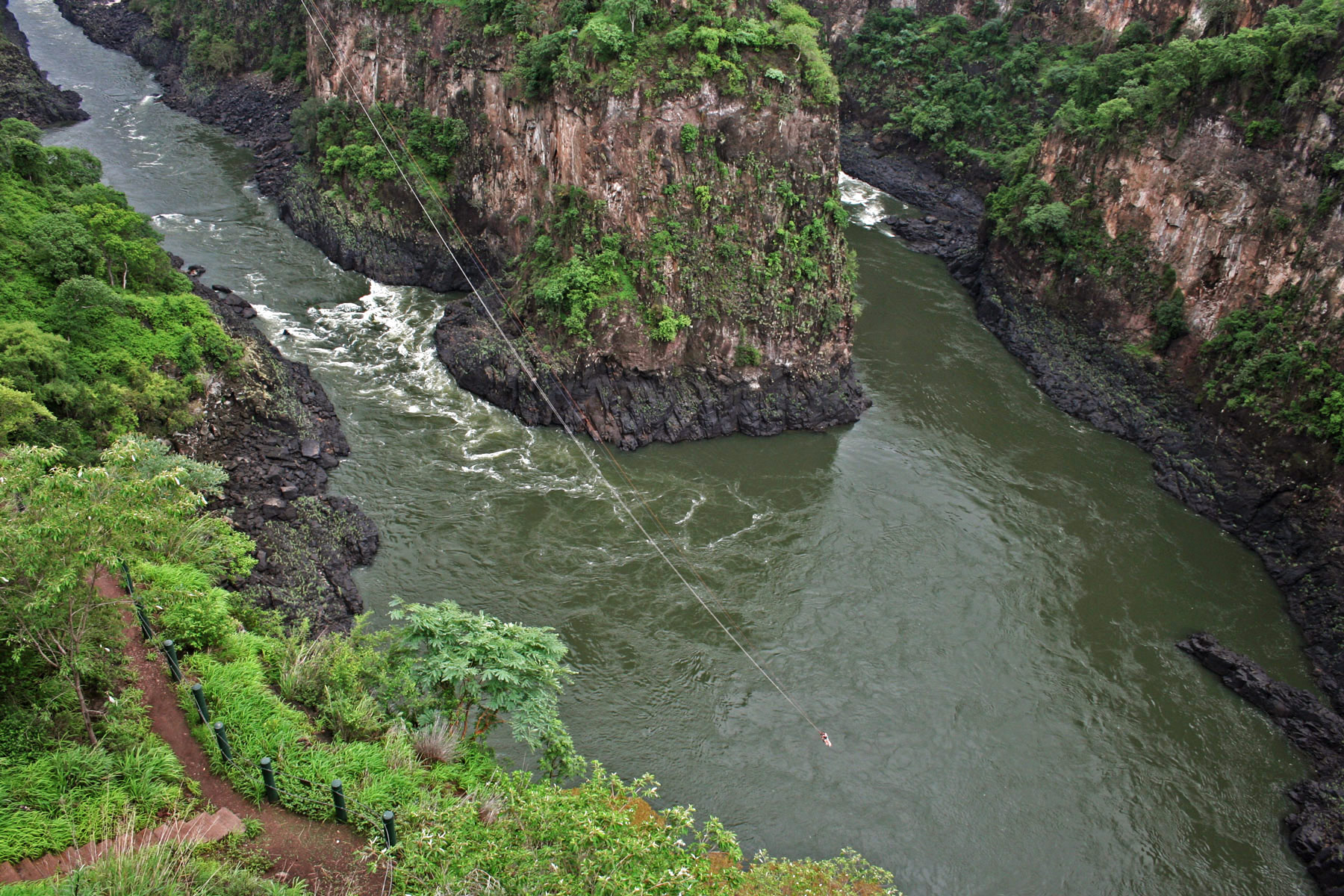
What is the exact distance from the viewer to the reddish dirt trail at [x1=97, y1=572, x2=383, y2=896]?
9.84 m

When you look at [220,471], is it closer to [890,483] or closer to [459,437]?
[459,437]

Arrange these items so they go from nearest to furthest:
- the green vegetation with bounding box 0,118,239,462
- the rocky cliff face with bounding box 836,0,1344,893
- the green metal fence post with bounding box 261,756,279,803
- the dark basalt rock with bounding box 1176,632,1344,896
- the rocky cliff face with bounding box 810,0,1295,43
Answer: the green metal fence post with bounding box 261,756,279,803, the dark basalt rock with bounding box 1176,632,1344,896, the green vegetation with bounding box 0,118,239,462, the rocky cliff face with bounding box 836,0,1344,893, the rocky cliff face with bounding box 810,0,1295,43

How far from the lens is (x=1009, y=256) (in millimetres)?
36656

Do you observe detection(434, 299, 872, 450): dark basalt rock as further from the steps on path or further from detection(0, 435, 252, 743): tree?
the steps on path

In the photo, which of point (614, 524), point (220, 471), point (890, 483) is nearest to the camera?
point (220, 471)

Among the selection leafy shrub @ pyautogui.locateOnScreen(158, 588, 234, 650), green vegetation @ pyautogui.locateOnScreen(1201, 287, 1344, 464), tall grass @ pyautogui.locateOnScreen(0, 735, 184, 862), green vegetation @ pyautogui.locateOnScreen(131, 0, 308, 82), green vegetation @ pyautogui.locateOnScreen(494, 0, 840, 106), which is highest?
green vegetation @ pyautogui.locateOnScreen(494, 0, 840, 106)

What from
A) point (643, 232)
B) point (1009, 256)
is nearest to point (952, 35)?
point (1009, 256)

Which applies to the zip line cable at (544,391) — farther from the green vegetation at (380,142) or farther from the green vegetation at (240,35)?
the green vegetation at (240,35)

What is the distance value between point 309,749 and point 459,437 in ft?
Result: 50.0

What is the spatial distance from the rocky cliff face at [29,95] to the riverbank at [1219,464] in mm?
47061

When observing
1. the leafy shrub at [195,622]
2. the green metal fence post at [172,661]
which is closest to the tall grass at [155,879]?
the green metal fence post at [172,661]

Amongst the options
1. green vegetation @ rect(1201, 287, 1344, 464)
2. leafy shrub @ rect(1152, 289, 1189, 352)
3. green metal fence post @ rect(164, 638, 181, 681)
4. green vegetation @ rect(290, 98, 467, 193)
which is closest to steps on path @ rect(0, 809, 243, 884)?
green metal fence post @ rect(164, 638, 181, 681)

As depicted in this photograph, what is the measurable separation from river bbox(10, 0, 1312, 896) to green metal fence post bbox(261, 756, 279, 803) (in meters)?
7.73

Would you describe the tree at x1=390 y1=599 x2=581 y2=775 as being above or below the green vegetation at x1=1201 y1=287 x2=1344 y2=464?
below
